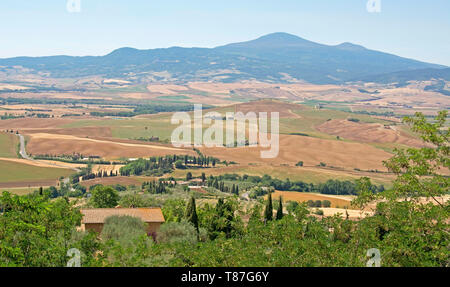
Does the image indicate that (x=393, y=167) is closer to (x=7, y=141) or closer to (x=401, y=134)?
(x=7, y=141)

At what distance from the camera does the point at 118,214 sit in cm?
3697

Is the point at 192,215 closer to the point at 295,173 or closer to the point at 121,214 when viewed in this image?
the point at 121,214

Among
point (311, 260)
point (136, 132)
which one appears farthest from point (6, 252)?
point (136, 132)

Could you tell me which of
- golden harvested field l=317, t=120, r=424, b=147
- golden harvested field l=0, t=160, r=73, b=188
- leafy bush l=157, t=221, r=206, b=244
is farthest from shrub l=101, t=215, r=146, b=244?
golden harvested field l=317, t=120, r=424, b=147

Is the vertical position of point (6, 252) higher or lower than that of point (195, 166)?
higher

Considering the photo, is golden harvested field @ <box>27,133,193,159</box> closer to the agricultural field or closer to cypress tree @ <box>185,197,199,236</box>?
the agricultural field

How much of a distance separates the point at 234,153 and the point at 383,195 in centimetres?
12003

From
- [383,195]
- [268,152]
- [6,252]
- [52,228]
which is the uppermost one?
[383,195]

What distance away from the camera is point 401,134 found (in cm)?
17912

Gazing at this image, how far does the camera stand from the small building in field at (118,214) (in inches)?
1436

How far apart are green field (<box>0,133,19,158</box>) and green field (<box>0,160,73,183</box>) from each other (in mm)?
15211

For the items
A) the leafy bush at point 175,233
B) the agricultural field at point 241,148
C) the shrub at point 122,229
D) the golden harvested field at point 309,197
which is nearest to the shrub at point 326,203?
the golden harvested field at point 309,197
